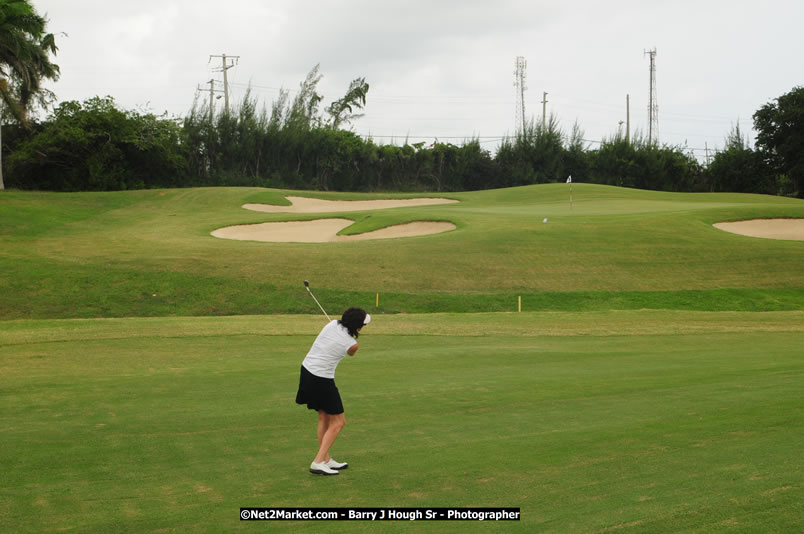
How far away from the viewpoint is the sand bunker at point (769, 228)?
39375 millimetres

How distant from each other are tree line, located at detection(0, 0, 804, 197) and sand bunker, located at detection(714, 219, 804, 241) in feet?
104

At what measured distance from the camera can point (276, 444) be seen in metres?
9.11

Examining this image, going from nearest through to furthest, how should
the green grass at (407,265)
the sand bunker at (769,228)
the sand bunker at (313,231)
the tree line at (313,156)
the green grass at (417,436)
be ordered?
the green grass at (417,436) < the green grass at (407,265) < the sand bunker at (769,228) < the sand bunker at (313,231) < the tree line at (313,156)

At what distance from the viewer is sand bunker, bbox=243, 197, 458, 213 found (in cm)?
4888

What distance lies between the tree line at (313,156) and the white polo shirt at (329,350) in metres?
49.4

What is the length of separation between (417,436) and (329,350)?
2.01 meters

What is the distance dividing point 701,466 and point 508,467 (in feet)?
6.75

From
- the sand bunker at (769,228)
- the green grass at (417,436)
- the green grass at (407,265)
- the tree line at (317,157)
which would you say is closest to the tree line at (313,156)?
the tree line at (317,157)

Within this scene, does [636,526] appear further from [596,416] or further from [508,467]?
[596,416]

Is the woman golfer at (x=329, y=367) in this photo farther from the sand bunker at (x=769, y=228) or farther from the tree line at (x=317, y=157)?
the tree line at (x=317, y=157)

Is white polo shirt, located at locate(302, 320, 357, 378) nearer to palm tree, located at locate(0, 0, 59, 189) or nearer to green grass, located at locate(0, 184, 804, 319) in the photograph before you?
green grass, located at locate(0, 184, 804, 319)

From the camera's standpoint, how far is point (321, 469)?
310 inches

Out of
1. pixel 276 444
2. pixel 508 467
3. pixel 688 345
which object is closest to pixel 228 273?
pixel 688 345

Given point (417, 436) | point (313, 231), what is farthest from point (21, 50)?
point (417, 436)
